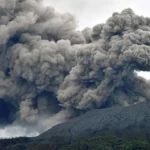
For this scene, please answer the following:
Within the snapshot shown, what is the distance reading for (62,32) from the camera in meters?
115

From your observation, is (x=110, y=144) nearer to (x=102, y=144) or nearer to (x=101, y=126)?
(x=102, y=144)

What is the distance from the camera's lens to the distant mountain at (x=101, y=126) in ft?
349

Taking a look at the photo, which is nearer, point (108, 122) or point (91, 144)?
point (91, 144)

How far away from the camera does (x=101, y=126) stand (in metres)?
109

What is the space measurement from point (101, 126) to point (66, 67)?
9507 mm

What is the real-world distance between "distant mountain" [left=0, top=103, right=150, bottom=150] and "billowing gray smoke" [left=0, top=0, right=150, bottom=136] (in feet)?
3.72

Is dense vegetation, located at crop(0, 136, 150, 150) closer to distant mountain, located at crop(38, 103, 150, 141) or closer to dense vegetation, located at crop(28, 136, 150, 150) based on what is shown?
dense vegetation, located at crop(28, 136, 150, 150)

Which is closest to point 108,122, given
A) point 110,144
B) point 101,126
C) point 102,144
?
point 101,126

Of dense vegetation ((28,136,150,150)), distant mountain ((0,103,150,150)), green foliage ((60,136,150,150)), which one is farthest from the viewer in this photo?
distant mountain ((0,103,150,150))

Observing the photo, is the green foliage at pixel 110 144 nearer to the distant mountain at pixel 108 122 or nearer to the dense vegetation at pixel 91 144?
the dense vegetation at pixel 91 144

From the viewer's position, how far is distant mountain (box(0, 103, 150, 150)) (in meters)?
106

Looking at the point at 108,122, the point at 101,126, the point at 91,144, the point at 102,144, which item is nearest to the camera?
the point at 102,144

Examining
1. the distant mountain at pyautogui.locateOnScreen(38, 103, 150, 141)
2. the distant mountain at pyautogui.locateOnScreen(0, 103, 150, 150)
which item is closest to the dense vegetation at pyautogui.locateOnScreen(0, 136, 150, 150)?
the distant mountain at pyautogui.locateOnScreen(0, 103, 150, 150)

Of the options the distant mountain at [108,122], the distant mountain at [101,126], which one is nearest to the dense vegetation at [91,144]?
the distant mountain at [101,126]
